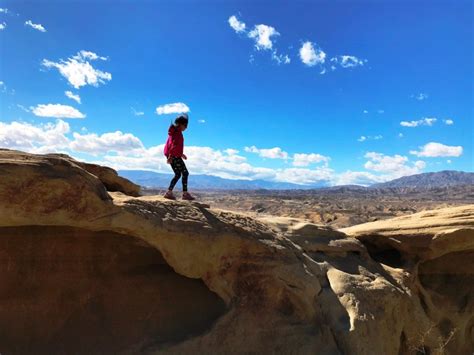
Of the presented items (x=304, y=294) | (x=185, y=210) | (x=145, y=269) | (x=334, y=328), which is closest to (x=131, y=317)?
(x=145, y=269)

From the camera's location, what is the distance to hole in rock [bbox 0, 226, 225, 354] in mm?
6848

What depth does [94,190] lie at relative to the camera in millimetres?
6129

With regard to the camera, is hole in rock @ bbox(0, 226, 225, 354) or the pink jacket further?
the pink jacket

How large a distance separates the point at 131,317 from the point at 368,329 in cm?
422

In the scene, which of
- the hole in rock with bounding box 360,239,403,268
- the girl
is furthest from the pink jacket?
the hole in rock with bounding box 360,239,403,268

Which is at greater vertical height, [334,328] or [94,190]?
[94,190]

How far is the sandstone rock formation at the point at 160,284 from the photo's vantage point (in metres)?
6.20

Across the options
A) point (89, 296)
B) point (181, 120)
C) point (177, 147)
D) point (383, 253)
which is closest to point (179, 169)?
point (177, 147)

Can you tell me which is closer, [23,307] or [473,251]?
[23,307]

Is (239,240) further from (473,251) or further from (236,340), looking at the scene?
(473,251)

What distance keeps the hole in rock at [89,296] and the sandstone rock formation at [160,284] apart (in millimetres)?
17

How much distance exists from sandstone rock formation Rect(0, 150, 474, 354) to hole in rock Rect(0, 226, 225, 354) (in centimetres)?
2

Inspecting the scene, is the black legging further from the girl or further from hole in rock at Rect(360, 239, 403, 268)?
hole in rock at Rect(360, 239, 403, 268)

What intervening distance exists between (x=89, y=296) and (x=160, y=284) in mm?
1215
